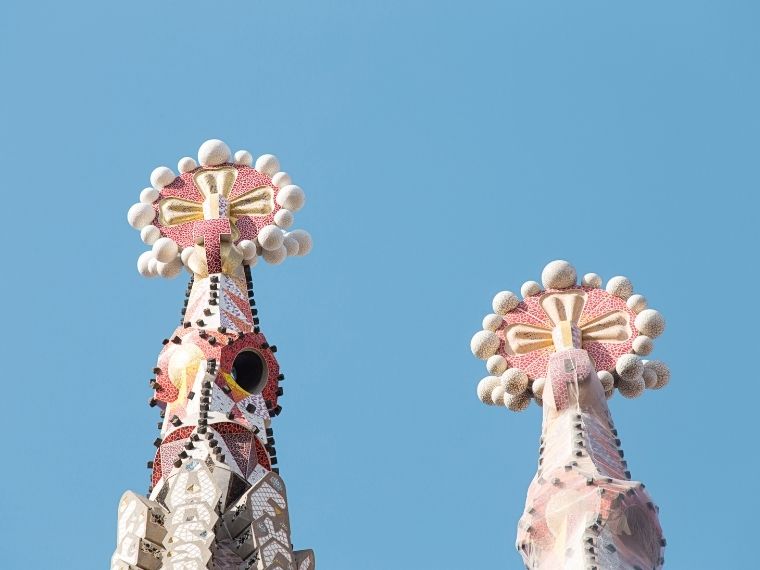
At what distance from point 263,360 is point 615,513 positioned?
15.0 ft

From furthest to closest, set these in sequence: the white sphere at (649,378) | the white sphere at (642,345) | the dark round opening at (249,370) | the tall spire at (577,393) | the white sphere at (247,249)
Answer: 1. the white sphere at (247,249)
2. the dark round opening at (249,370)
3. the white sphere at (649,378)
4. the white sphere at (642,345)
5. the tall spire at (577,393)

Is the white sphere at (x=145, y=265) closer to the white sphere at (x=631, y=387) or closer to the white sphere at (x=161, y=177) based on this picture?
the white sphere at (x=161, y=177)

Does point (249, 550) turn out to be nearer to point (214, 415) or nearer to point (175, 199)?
point (214, 415)

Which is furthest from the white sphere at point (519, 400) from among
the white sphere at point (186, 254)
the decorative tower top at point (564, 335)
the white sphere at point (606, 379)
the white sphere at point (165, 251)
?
the white sphere at point (165, 251)

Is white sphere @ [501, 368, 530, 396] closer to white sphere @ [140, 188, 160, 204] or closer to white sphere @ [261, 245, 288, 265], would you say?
white sphere @ [261, 245, 288, 265]

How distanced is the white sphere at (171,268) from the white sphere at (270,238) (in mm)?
724

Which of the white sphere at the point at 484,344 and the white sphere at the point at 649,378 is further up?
the white sphere at the point at 484,344

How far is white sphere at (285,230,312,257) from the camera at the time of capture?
71.3ft

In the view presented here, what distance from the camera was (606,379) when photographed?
18578 mm

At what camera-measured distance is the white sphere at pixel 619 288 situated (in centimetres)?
1934

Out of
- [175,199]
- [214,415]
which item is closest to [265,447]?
[214,415]

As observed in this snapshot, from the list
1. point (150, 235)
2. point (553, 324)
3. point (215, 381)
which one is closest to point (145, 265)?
point (150, 235)

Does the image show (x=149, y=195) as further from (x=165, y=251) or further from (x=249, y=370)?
(x=249, y=370)

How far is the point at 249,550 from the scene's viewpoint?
18.1 meters
